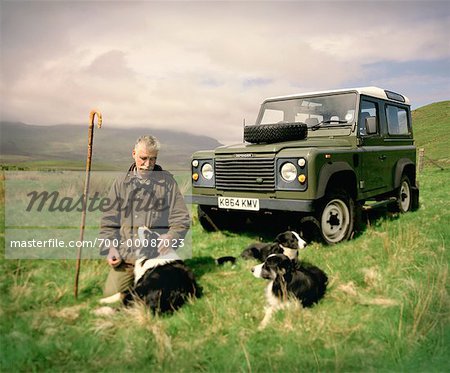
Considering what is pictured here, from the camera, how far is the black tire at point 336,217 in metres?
5.62

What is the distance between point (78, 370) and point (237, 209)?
3.36m

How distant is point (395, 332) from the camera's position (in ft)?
10.8

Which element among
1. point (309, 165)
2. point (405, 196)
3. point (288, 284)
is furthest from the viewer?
point (405, 196)

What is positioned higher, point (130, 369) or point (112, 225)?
point (112, 225)

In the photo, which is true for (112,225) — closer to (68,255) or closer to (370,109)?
(68,255)

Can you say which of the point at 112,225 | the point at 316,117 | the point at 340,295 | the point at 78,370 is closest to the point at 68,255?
the point at 112,225

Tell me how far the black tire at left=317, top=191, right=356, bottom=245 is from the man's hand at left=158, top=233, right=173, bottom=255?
92.4 inches

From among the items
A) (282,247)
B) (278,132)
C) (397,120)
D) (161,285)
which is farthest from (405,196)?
(161,285)

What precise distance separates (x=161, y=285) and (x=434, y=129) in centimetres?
4574

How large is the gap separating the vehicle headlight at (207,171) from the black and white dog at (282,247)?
149 centimetres

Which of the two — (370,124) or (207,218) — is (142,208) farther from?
(370,124)

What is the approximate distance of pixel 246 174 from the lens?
5746 mm

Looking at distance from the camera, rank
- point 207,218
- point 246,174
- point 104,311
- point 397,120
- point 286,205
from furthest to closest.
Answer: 1. point 397,120
2. point 207,218
3. point 246,174
4. point 286,205
5. point 104,311

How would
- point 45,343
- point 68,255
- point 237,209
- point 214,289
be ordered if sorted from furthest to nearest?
point 237,209 → point 68,255 → point 214,289 → point 45,343
